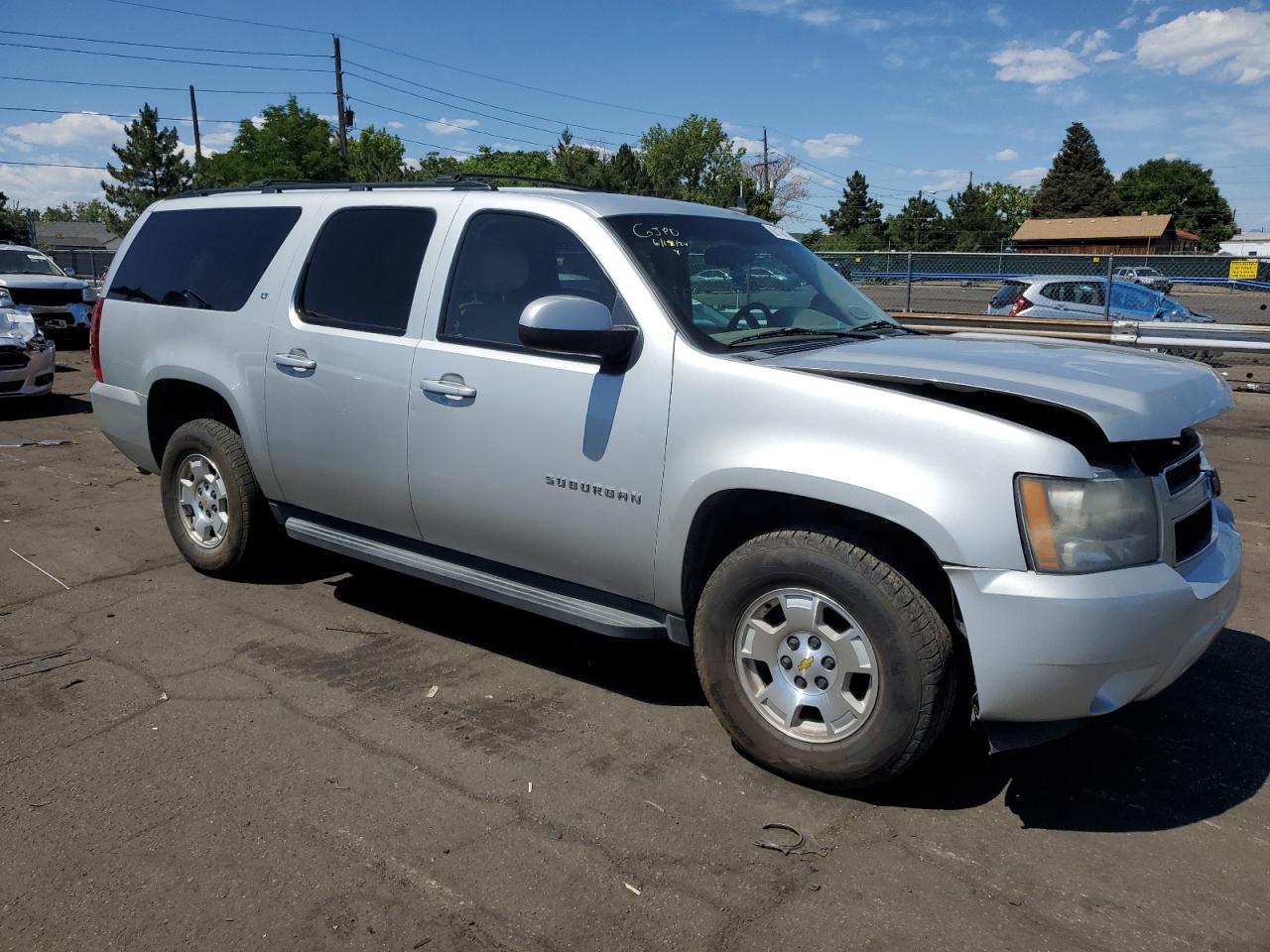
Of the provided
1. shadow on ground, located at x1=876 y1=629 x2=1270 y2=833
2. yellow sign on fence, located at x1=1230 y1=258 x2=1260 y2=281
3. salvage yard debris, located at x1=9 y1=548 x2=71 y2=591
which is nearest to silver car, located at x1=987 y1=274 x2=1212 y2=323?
Answer: yellow sign on fence, located at x1=1230 y1=258 x2=1260 y2=281

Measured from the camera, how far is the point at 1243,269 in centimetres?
1609

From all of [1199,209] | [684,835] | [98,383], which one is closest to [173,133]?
[98,383]

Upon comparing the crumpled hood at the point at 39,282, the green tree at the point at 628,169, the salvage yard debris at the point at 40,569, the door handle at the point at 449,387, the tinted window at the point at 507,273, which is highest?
the green tree at the point at 628,169

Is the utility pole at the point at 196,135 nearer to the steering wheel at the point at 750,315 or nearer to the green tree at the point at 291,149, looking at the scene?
the green tree at the point at 291,149

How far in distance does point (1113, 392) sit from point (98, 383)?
210 inches

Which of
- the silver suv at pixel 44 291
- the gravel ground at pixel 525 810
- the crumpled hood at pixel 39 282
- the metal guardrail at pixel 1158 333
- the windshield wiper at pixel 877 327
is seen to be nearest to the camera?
the gravel ground at pixel 525 810

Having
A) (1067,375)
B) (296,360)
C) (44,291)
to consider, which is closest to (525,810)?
(1067,375)

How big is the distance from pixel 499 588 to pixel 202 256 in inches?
105

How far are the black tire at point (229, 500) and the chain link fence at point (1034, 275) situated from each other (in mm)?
9798

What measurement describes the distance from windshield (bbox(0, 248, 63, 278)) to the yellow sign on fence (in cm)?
1981

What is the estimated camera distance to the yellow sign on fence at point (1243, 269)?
52.3ft

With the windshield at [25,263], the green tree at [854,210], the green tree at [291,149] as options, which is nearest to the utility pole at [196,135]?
the green tree at [291,149]

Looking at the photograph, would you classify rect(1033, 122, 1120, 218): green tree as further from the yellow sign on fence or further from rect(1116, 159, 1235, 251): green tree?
the yellow sign on fence

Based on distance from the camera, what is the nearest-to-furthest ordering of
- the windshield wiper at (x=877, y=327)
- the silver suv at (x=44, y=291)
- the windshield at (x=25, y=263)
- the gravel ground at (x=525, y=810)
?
the gravel ground at (x=525, y=810), the windshield wiper at (x=877, y=327), the silver suv at (x=44, y=291), the windshield at (x=25, y=263)
